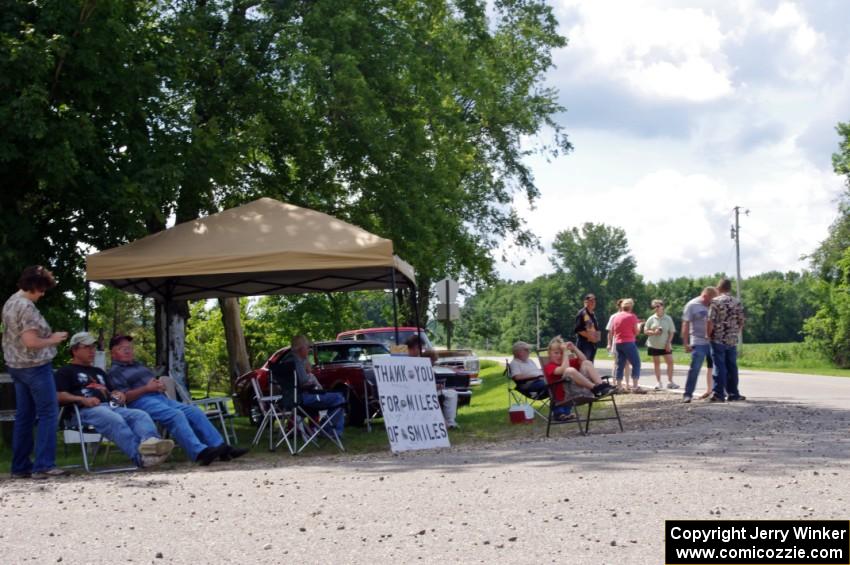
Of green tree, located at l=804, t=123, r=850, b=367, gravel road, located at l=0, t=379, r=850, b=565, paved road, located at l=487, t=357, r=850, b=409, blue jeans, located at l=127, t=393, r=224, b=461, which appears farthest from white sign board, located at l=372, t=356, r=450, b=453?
green tree, located at l=804, t=123, r=850, b=367

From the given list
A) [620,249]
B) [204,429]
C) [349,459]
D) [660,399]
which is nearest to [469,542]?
[349,459]

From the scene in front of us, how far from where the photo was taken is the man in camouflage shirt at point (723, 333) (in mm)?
17266

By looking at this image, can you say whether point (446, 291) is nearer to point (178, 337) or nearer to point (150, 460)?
point (178, 337)

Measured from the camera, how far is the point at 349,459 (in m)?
11.8

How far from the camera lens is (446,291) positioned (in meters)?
27.8

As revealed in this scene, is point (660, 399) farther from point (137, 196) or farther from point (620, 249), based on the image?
point (620, 249)

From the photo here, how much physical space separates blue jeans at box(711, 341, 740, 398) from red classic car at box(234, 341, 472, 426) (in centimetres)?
433

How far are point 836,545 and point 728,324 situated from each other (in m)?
11.5

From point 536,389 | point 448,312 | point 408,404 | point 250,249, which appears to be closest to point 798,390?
point 448,312

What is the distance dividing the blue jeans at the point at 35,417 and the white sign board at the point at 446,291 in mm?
17014

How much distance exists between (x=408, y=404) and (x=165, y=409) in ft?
9.28

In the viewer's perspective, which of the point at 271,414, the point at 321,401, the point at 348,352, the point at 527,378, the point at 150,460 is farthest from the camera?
the point at 348,352

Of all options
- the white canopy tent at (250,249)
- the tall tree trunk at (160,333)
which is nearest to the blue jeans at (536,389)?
the white canopy tent at (250,249)

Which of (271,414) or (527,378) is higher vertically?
(527,378)
